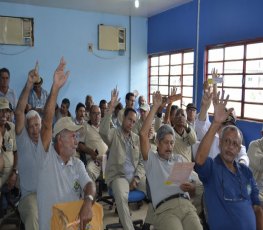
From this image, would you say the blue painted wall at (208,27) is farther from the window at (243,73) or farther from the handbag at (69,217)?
the handbag at (69,217)

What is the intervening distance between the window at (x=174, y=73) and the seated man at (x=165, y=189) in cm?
439

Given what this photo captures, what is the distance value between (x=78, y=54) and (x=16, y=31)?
1.53 m

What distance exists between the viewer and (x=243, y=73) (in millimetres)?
5430

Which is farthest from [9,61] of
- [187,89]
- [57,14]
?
[187,89]

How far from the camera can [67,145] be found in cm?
199

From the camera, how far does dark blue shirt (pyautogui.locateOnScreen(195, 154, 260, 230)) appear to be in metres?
2.01

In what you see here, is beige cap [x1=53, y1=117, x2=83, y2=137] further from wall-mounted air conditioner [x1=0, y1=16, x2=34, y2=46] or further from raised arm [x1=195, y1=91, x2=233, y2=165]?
wall-mounted air conditioner [x1=0, y1=16, x2=34, y2=46]

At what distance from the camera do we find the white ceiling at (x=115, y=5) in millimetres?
6578

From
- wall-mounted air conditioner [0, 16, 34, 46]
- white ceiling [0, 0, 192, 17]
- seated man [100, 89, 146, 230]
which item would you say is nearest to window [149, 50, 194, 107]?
white ceiling [0, 0, 192, 17]

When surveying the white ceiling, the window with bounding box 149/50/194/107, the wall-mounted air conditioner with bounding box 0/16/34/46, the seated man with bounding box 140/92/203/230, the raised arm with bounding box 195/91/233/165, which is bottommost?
the seated man with bounding box 140/92/203/230

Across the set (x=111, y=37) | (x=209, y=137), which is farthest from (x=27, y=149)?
(x=111, y=37)

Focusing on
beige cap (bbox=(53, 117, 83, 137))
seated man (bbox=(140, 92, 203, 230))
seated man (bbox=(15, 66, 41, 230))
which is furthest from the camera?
seated man (bbox=(15, 66, 41, 230))

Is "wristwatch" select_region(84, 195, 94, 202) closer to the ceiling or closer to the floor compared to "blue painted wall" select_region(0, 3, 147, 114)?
closer to the floor

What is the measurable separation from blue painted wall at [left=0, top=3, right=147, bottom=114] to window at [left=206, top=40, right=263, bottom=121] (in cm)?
268
